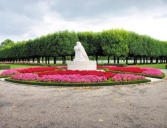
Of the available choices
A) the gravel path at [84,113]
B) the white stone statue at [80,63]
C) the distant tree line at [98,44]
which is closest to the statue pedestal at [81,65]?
the white stone statue at [80,63]

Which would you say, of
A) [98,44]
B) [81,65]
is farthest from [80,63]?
[98,44]

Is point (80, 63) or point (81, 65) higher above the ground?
point (80, 63)

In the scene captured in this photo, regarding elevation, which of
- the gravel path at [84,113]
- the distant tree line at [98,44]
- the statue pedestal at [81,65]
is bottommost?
the gravel path at [84,113]

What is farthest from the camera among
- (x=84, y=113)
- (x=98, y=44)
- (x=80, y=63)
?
(x=98, y=44)

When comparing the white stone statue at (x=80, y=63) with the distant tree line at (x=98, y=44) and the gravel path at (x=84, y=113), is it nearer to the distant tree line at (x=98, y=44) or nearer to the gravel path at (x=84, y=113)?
the gravel path at (x=84, y=113)

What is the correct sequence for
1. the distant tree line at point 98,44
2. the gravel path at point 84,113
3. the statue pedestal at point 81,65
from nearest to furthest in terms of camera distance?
the gravel path at point 84,113, the statue pedestal at point 81,65, the distant tree line at point 98,44

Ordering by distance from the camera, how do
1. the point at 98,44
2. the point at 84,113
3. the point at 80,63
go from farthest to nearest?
the point at 98,44 → the point at 80,63 → the point at 84,113

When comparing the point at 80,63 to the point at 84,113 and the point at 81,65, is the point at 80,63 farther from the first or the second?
the point at 84,113

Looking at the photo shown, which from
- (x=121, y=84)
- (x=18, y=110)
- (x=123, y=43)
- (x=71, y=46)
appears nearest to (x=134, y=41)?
(x=123, y=43)

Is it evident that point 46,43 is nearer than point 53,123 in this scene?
No

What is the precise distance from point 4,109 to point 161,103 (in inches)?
257

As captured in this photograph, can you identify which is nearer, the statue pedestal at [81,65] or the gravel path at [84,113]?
the gravel path at [84,113]

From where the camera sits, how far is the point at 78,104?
5.79 metres

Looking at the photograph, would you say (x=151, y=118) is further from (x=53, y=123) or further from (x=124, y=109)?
(x=53, y=123)
